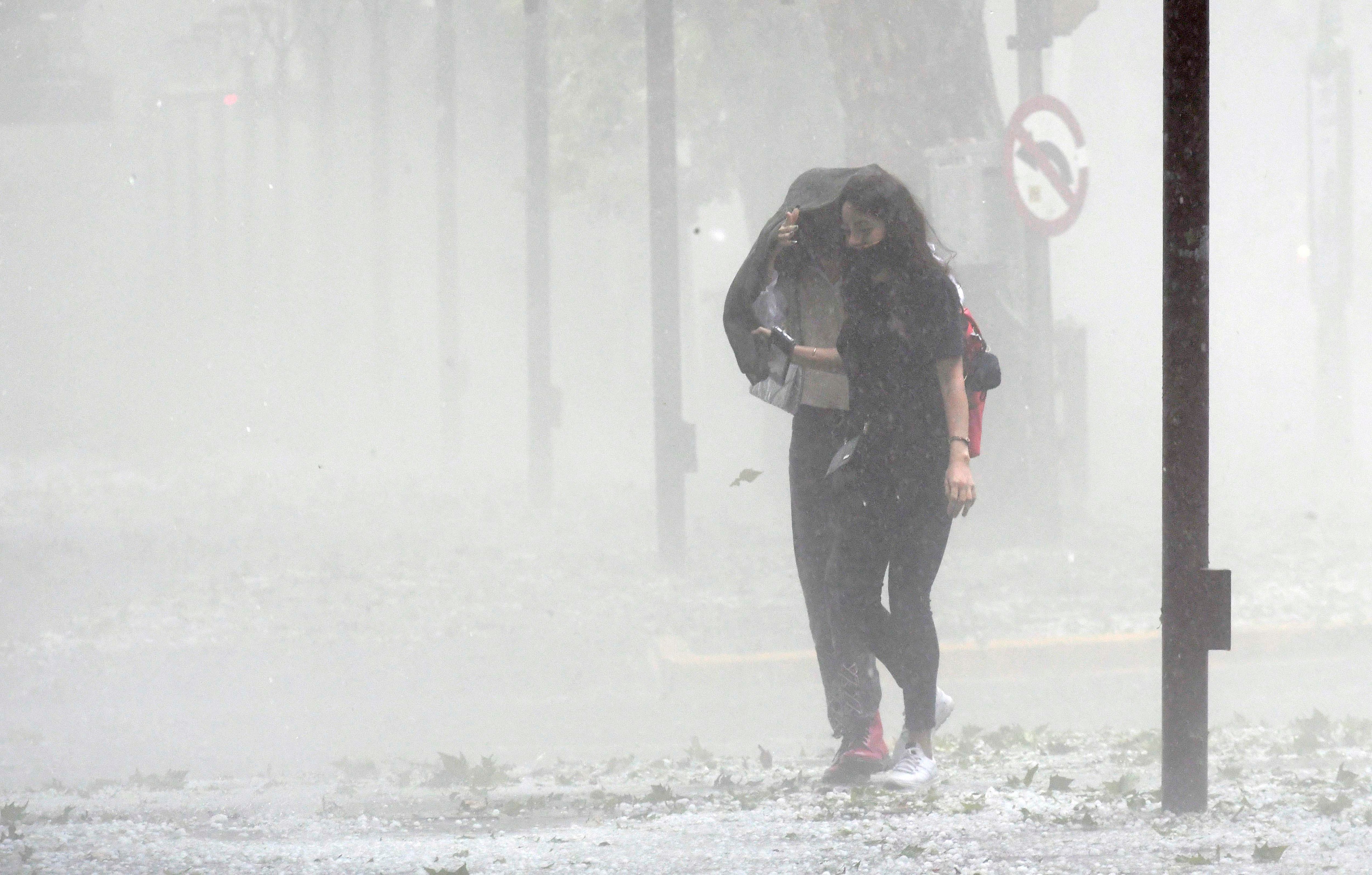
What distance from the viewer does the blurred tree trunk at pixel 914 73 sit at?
10.8m

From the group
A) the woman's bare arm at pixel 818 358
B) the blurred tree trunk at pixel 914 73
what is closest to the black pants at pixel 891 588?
the woman's bare arm at pixel 818 358

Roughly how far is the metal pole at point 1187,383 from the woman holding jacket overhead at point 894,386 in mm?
564

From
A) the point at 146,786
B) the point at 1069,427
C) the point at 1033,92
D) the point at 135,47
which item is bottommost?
the point at 146,786

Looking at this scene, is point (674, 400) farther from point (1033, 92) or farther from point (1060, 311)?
point (1060, 311)

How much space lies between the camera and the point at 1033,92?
11.3 metres

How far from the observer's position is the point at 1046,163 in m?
10.1

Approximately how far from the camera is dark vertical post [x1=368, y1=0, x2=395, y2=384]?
25.2m

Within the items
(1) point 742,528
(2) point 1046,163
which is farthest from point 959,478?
(1) point 742,528

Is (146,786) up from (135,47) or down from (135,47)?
down

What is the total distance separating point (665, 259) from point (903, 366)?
6940 millimetres

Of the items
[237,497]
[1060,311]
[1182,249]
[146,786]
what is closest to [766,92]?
[237,497]

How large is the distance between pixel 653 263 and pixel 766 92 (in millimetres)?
3539

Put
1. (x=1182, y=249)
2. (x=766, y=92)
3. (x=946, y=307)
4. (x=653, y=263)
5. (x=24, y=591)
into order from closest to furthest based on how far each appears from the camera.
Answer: (x=1182, y=249) < (x=946, y=307) < (x=24, y=591) < (x=653, y=263) < (x=766, y=92)

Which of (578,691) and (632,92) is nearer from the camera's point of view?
(578,691)
